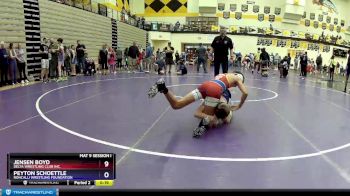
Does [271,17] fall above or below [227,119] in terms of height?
above

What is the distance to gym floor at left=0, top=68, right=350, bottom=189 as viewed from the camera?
3.38m

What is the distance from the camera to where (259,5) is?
38219 mm

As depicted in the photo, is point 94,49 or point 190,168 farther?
point 94,49

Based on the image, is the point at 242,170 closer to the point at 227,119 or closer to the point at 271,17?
the point at 227,119

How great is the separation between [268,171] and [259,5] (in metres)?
37.5

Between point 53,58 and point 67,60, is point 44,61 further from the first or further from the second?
point 67,60

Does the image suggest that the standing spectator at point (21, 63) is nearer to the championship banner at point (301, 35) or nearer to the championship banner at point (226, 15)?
the championship banner at point (226, 15)

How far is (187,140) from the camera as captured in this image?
4.79 meters

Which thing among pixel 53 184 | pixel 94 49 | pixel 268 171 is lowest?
pixel 268 171

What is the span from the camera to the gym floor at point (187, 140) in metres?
3.38

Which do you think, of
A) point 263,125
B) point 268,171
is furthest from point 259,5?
point 268,171

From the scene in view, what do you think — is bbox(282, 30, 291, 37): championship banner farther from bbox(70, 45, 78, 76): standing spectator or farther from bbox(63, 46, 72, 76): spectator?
bbox(63, 46, 72, 76): spectator
